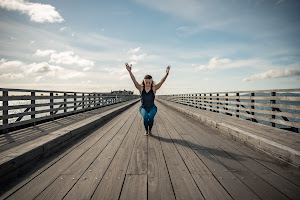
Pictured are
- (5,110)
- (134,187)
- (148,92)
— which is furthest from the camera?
(148,92)

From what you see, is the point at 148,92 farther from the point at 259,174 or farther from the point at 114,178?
the point at 259,174

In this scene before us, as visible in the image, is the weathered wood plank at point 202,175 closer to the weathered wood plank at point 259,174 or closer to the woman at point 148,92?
the weathered wood plank at point 259,174

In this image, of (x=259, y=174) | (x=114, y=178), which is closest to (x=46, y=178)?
(x=114, y=178)

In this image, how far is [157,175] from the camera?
2406mm

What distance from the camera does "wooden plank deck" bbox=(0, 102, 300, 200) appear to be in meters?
1.96

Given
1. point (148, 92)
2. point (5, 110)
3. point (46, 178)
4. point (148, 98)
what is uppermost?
point (148, 92)

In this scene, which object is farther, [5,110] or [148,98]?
[148,98]

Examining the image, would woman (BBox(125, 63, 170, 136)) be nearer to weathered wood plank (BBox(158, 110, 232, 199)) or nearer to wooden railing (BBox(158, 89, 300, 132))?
weathered wood plank (BBox(158, 110, 232, 199))

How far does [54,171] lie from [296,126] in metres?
5.78

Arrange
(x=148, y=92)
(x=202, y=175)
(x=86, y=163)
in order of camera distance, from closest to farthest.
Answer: (x=202, y=175) < (x=86, y=163) < (x=148, y=92)

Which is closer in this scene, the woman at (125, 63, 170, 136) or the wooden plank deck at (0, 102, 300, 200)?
the wooden plank deck at (0, 102, 300, 200)

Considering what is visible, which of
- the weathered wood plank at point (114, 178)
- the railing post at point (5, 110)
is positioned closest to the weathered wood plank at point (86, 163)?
the weathered wood plank at point (114, 178)

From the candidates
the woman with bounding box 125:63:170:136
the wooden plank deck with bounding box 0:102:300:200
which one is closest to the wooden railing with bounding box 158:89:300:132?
the wooden plank deck with bounding box 0:102:300:200

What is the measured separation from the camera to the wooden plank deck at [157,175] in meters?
1.96
